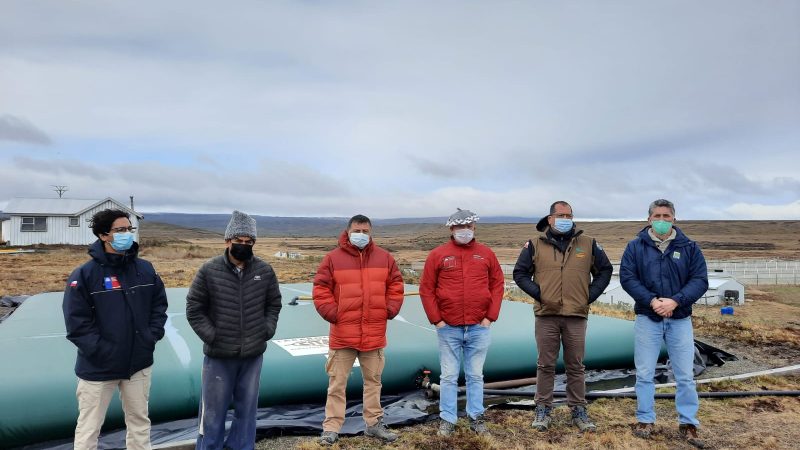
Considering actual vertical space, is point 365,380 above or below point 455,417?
above

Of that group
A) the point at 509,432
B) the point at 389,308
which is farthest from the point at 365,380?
the point at 509,432

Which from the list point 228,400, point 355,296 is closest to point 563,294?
point 355,296

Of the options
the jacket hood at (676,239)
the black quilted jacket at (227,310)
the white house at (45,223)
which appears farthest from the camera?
the white house at (45,223)

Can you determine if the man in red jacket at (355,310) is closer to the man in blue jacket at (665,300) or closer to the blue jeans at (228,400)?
the blue jeans at (228,400)

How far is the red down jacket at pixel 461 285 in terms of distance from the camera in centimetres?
450

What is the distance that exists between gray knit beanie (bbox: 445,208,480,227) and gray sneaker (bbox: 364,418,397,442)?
5.97ft

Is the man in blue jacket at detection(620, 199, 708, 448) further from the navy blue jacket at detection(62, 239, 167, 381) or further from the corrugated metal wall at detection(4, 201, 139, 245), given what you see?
the corrugated metal wall at detection(4, 201, 139, 245)

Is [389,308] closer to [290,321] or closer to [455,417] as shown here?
[455,417]

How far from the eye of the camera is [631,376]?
648cm

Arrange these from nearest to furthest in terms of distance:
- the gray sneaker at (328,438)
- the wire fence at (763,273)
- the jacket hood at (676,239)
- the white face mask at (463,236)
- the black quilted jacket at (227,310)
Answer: the black quilted jacket at (227,310) → the gray sneaker at (328,438) → the jacket hood at (676,239) → the white face mask at (463,236) → the wire fence at (763,273)

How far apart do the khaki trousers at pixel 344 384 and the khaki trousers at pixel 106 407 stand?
1.38 metres

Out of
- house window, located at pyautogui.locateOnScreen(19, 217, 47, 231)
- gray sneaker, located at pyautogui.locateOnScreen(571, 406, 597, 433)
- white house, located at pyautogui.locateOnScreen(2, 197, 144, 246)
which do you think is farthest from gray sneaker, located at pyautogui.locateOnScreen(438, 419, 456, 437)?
house window, located at pyautogui.locateOnScreen(19, 217, 47, 231)

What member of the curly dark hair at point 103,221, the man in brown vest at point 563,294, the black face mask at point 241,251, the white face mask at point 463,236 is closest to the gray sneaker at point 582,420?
the man in brown vest at point 563,294

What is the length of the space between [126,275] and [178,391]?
1.50m
